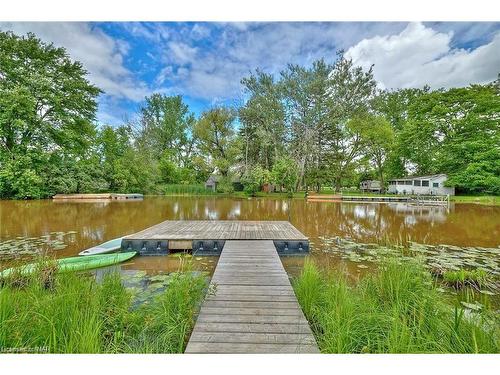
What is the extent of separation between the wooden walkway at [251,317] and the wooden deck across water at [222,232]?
1704 millimetres

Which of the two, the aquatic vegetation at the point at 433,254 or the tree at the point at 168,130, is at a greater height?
the tree at the point at 168,130

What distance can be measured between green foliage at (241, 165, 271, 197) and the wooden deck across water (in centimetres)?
1211

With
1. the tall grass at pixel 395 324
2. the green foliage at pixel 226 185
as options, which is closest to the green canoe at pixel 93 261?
the tall grass at pixel 395 324

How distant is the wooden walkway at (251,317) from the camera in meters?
1.49

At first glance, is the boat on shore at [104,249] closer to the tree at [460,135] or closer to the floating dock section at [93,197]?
the tree at [460,135]

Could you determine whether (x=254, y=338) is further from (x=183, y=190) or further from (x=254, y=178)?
(x=183, y=190)

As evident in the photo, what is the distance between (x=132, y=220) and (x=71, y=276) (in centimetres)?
610

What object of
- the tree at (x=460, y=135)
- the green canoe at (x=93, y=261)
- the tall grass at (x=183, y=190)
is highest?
the tree at (x=460, y=135)

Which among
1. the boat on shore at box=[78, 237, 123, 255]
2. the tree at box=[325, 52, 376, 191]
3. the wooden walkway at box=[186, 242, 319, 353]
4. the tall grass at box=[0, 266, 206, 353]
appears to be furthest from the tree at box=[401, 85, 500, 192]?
the boat on shore at box=[78, 237, 123, 255]

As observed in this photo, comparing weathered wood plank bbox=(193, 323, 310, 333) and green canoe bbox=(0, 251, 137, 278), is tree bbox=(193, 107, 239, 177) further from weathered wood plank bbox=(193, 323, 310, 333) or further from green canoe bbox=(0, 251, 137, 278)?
weathered wood plank bbox=(193, 323, 310, 333)

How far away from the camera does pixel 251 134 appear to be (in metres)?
20.0

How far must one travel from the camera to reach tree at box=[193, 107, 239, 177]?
66.4 ft
